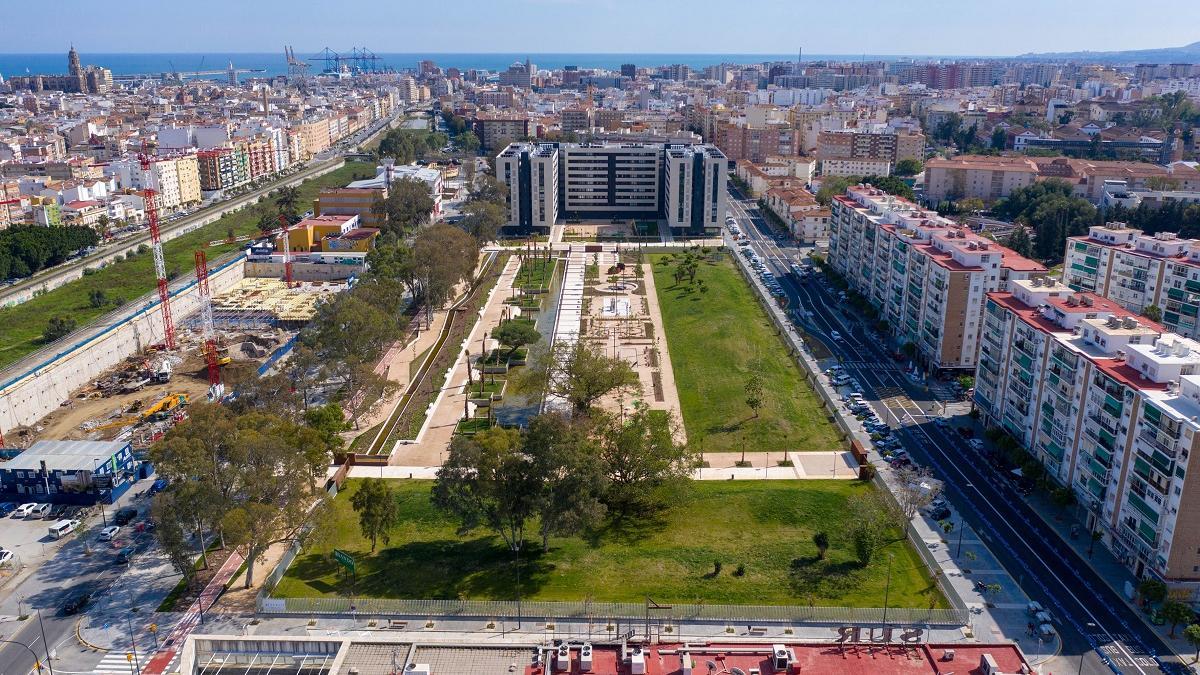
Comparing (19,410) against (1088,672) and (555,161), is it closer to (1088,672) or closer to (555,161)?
(1088,672)

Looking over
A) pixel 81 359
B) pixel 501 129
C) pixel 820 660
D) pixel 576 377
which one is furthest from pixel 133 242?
pixel 820 660

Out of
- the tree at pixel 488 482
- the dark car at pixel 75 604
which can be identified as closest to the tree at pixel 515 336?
the tree at pixel 488 482

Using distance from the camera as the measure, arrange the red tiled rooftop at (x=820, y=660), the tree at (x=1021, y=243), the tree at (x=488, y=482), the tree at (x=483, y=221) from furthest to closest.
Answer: the tree at (x=483, y=221) → the tree at (x=1021, y=243) → the tree at (x=488, y=482) → the red tiled rooftop at (x=820, y=660)

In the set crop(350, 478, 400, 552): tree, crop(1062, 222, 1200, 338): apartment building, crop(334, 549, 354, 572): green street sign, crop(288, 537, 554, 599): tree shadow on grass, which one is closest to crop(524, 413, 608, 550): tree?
crop(288, 537, 554, 599): tree shadow on grass

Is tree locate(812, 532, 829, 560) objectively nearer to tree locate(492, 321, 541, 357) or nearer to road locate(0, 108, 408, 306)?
tree locate(492, 321, 541, 357)

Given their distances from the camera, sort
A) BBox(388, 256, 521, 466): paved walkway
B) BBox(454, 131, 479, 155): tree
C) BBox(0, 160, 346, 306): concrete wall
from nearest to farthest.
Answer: BBox(388, 256, 521, 466): paved walkway, BBox(0, 160, 346, 306): concrete wall, BBox(454, 131, 479, 155): tree

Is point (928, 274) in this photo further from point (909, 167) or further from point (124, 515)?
point (909, 167)

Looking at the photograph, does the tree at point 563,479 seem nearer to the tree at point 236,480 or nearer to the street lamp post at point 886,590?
the tree at point 236,480
